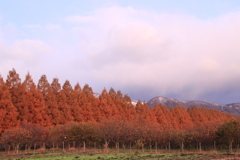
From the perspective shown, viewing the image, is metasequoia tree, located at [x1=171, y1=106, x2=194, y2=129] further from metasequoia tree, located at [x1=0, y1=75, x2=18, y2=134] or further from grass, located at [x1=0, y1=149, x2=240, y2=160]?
metasequoia tree, located at [x1=0, y1=75, x2=18, y2=134]

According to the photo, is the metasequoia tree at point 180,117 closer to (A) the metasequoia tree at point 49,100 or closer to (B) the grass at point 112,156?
(A) the metasequoia tree at point 49,100

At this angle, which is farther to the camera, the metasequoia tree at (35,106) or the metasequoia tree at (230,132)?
the metasequoia tree at (35,106)

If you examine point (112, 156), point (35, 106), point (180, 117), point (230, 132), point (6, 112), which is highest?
point (35, 106)

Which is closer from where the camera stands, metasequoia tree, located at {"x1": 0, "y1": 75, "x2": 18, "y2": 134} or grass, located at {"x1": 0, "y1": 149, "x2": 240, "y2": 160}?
grass, located at {"x1": 0, "y1": 149, "x2": 240, "y2": 160}

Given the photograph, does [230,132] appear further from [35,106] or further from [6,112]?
[6,112]

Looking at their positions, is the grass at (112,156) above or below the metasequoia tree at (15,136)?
below

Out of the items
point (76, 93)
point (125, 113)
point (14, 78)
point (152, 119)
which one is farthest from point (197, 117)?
point (14, 78)

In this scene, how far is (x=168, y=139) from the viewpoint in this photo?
173 ft

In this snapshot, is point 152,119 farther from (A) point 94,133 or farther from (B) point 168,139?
(A) point 94,133

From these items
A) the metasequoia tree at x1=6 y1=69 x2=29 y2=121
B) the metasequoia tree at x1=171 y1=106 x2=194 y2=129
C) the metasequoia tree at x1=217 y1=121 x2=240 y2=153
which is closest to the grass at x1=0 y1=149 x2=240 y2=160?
the metasequoia tree at x1=217 y1=121 x2=240 y2=153

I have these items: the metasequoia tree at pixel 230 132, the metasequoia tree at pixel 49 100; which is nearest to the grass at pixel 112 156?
the metasequoia tree at pixel 230 132

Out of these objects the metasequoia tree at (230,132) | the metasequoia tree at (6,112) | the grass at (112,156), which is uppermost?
the metasequoia tree at (6,112)

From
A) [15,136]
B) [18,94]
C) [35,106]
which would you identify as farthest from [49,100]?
[15,136]

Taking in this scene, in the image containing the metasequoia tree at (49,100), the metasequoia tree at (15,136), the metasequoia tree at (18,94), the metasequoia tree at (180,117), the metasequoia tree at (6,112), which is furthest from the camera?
the metasequoia tree at (180,117)
